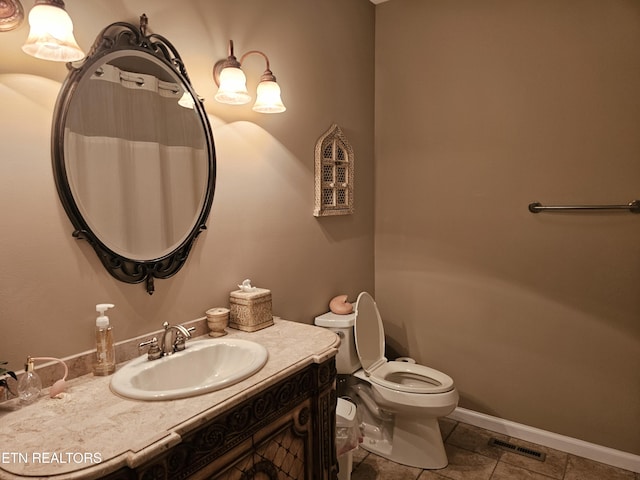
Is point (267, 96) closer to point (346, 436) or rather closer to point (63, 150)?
point (63, 150)

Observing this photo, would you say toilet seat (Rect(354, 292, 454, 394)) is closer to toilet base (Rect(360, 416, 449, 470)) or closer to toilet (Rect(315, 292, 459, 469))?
toilet (Rect(315, 292, 459, 469))

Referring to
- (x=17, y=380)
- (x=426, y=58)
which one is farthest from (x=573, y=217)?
→ (x=17, y=380)

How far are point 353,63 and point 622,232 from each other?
5.75 feet

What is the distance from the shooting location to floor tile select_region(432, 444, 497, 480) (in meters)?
2.19

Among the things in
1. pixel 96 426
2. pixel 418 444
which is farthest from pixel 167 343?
pixel 418 444

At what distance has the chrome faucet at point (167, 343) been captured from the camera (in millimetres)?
1451

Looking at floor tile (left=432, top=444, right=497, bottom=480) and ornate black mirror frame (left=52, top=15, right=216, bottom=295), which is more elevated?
ornate black mirror frame (left=52, top=15, right=216, bottom=295)

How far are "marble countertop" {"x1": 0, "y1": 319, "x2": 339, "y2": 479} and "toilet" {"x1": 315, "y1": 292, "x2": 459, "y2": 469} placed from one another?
1002 mm

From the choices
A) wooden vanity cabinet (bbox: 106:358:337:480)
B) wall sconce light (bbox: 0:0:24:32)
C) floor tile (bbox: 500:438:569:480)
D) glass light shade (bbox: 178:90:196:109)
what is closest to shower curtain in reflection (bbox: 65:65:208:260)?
glass light shade (bbox: 178:90:196:109)

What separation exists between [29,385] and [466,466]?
2060mm

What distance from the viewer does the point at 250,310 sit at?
1.76 m

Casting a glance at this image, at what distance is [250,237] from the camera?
199 cm

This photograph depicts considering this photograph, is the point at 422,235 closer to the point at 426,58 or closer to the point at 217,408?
the point at 426,58

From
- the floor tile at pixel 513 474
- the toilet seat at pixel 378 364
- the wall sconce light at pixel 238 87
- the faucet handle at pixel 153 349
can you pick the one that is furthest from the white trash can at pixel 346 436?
the wall sconce light at pixel 238 87
